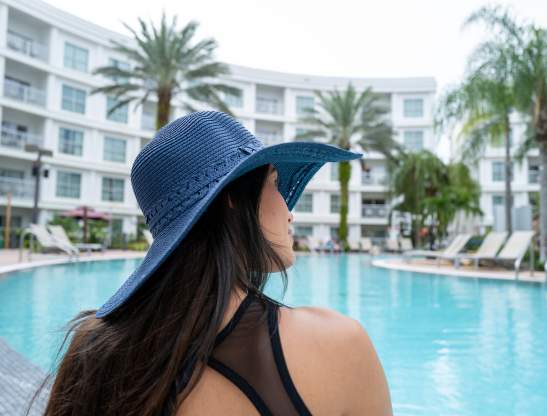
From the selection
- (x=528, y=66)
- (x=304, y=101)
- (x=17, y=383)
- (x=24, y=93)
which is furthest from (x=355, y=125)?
(x=17, y=383)

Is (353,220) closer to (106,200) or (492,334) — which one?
(106,200)

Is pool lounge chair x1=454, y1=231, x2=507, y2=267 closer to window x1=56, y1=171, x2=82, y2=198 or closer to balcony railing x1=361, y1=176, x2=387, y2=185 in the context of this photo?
window x1=56, y1=171, x2=82, y2=198

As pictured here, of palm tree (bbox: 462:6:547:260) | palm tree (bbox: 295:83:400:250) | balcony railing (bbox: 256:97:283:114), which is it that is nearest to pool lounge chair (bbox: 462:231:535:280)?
palm tree (bbox: 462:6:547:260)

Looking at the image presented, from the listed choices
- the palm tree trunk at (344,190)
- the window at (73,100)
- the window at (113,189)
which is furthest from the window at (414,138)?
the window at (73,100)

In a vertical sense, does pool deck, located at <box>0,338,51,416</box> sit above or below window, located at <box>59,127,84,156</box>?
below

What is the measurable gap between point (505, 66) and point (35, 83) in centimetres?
2759

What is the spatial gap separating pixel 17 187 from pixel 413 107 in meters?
33.0

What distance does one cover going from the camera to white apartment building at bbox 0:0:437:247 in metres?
26.8

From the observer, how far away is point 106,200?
31.8 metres

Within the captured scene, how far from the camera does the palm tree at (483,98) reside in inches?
508

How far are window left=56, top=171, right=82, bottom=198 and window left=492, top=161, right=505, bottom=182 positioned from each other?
33201 millimetres

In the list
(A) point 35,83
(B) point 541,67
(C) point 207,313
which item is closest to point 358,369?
(C) point 207,313

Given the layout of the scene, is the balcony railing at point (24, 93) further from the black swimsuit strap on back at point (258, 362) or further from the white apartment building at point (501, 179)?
the white apartment building at point (501, 179)

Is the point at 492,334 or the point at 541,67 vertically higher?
the point at 541,67
